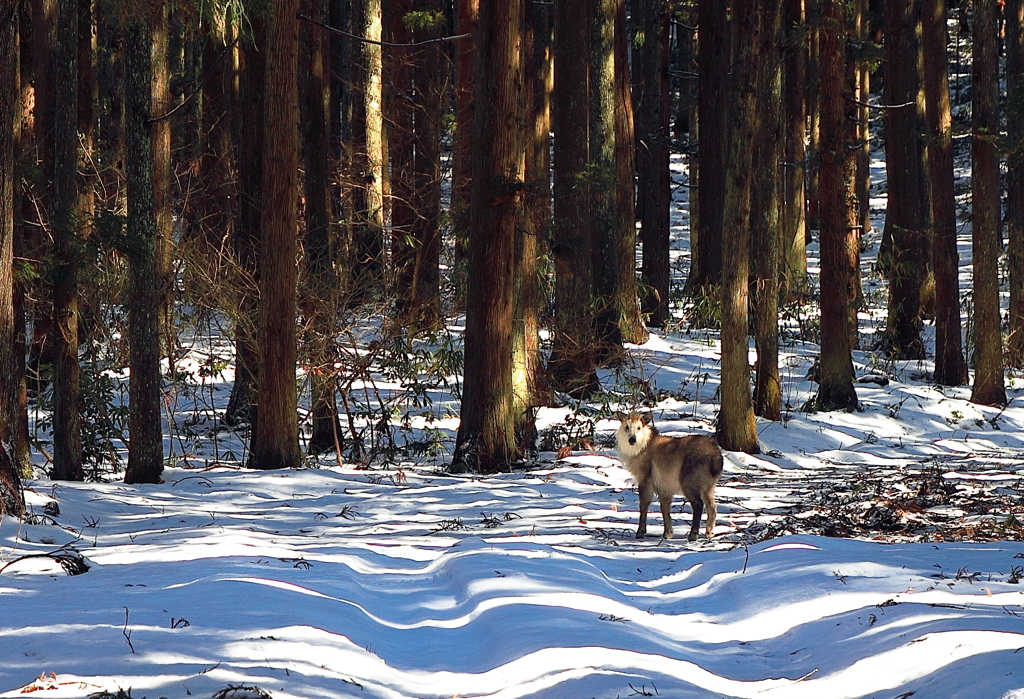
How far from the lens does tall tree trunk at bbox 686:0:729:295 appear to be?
1039 inches

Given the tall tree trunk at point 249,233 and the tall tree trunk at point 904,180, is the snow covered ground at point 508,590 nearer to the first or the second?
the tall tree trunk at point 249,233

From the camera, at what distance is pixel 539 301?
57.5 feet

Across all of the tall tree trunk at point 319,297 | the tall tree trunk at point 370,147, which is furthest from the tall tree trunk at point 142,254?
the tall tree trunk at point 370,147

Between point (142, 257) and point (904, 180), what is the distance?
17976mm

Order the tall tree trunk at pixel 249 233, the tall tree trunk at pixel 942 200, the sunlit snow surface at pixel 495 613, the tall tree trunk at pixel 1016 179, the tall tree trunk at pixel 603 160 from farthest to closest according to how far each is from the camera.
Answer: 1. the tall tree trunk at pixel 942 200
2. the tall tree trunk at pixel 603 160
3. the tall tree trunk at pixel 1016 179
4. the tall tree trunk at pixel 249 233
5. the sunlit snow surface at pixel 495 613

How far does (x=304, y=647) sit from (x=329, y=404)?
9747 mm

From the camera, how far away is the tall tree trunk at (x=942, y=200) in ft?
66.9

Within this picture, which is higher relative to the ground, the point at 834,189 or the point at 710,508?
the point at 834,189

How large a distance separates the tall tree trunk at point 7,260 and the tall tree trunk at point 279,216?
395cm

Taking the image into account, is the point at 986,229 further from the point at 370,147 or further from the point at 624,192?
the point at 370,147

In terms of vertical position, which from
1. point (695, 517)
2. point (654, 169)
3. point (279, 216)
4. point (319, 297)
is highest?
point (654, 169)

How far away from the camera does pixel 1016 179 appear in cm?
2519

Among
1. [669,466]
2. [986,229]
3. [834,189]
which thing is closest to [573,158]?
[834,189]

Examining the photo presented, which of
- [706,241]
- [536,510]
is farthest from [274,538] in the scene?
[706,241]
